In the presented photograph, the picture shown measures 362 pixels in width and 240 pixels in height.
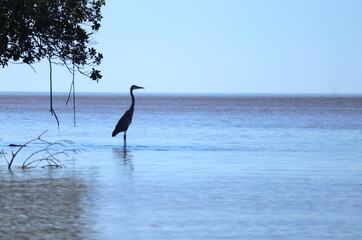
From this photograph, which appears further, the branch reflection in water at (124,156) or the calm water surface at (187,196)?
the branch reflection in water at (124,156)

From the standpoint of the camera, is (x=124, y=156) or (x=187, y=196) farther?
(x=124, y=156)

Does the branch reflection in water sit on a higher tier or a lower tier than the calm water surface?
lower

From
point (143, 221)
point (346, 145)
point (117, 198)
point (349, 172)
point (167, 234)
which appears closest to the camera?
point (167, 234)

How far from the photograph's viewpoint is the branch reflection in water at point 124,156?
18969 millimetres

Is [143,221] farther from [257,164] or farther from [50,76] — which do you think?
[257,164]

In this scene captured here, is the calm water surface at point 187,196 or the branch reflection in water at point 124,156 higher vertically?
the calm water surface at point 187,196

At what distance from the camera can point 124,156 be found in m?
21.8

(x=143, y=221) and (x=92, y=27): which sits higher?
(x=92, y=27)

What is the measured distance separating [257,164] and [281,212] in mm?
7851

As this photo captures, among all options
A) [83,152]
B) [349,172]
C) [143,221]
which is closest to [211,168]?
[349,172]

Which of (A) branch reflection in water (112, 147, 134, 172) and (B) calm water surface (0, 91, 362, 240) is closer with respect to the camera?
(B) calm water surface (0, 91, 362, 240)

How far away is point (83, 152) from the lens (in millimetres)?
22922

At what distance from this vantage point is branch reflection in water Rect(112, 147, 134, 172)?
1897 cm

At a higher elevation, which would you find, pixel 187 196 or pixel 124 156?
pixel 187 196
